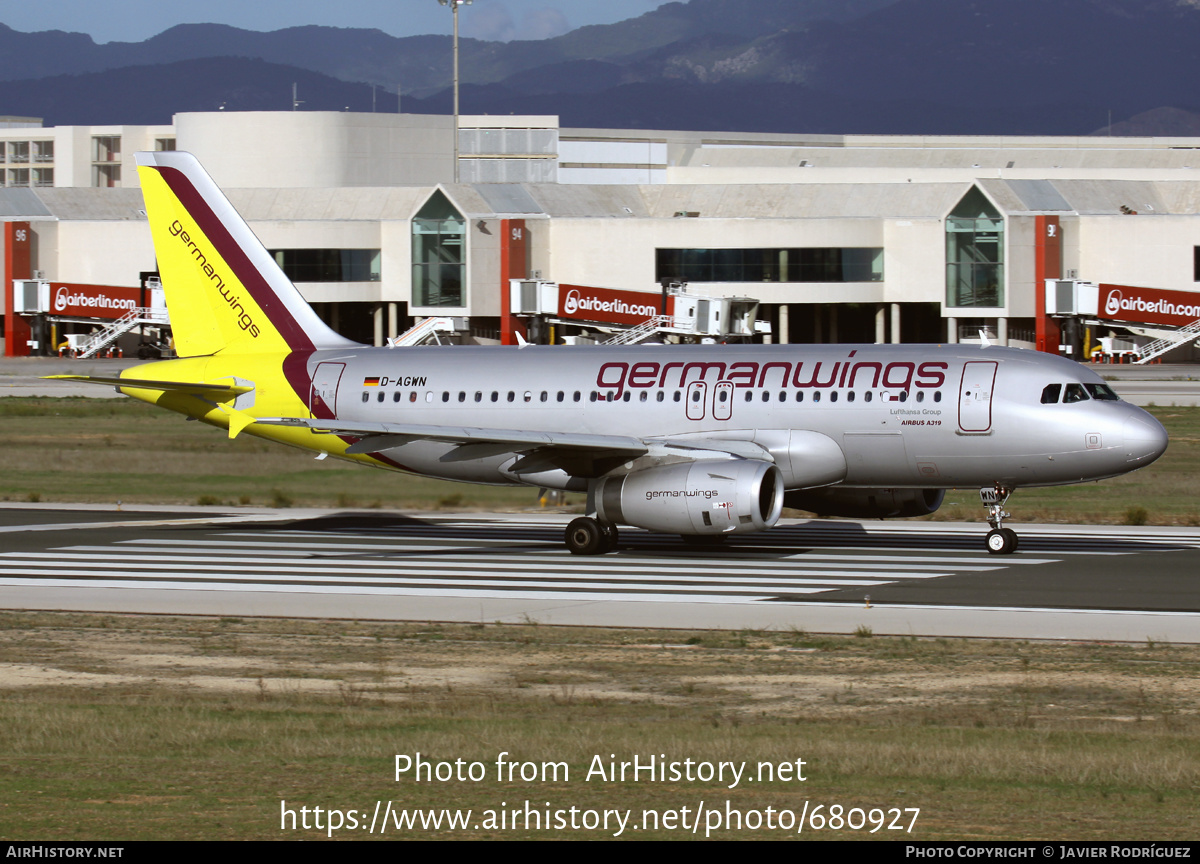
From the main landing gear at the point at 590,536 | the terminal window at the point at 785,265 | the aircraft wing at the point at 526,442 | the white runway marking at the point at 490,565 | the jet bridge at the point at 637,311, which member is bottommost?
the white runway marking at the point at 490,565

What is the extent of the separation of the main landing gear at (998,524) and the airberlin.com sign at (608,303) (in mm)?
82777

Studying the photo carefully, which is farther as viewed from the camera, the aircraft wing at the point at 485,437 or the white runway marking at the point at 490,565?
the aircraft wing at the point at 485,437

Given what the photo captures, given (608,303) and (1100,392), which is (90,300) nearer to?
(608,303)

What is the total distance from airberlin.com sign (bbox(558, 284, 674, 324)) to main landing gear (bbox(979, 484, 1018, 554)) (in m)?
82.8

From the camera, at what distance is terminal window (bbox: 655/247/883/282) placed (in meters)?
116

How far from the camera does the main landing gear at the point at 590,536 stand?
3381cm

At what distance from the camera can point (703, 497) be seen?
3114cm

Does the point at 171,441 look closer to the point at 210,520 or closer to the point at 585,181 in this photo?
the point at 210,520

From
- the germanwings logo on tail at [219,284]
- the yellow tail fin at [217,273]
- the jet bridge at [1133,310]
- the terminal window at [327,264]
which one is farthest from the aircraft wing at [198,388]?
the terminal window at [327,264]

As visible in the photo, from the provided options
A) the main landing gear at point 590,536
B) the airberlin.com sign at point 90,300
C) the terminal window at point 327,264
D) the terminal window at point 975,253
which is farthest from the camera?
the airberlin.com sign at point 90,300

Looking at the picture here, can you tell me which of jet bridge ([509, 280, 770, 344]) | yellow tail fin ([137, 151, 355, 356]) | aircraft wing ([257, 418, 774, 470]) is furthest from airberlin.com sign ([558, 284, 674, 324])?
aircraft wing ([257, 418, 774, 470])

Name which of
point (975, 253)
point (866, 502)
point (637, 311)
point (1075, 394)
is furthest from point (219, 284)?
point (975, 253)

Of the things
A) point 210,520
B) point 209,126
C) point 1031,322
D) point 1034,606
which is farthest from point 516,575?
point 209,126

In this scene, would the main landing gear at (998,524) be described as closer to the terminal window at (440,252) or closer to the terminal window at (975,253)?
the terminal window at (975,253)
